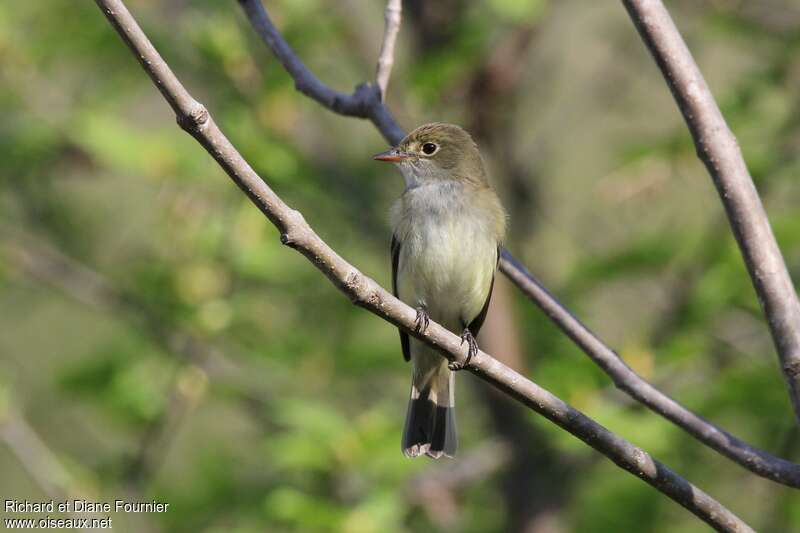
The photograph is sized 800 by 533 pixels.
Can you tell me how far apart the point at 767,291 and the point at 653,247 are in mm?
2995

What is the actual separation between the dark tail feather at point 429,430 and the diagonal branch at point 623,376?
1054mm

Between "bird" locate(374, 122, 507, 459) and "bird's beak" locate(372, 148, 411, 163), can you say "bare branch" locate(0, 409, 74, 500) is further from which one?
"bird's beak" locate(372, 148, 411, 163)

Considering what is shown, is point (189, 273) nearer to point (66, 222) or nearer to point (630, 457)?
point (66, 222)

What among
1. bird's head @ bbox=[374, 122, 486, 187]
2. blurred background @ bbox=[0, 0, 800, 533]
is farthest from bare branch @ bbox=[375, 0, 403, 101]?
blurred background @ bbox=[0, 0, 800, 533]

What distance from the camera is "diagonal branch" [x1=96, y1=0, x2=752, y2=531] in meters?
2.19

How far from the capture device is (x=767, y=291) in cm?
257

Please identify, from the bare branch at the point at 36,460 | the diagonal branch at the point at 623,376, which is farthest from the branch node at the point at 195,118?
the bare branch at the point at 36,460

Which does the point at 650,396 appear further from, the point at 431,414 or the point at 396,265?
the point at 396,265

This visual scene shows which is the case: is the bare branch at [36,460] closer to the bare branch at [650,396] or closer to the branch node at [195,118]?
the bare branch at [650,396]

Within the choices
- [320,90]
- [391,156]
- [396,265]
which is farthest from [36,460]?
[320,90]

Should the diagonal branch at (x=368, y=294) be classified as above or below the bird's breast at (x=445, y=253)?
below

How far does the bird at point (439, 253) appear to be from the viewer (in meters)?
4.30

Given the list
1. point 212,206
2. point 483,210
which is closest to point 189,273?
point 212,206

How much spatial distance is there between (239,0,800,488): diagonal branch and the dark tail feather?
1.05 m
